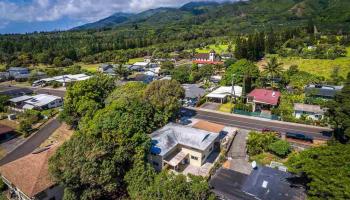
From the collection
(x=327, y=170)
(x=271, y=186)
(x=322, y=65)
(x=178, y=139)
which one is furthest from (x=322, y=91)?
(x=178, y=139)

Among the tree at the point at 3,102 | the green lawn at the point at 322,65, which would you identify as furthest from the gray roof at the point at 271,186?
the tree at the point at 3,102

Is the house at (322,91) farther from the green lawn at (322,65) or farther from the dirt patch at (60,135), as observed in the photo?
the dirt patch at (60,135)

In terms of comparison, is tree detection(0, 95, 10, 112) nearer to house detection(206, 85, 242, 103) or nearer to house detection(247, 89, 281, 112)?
house detection(206, 85, 242, 103)

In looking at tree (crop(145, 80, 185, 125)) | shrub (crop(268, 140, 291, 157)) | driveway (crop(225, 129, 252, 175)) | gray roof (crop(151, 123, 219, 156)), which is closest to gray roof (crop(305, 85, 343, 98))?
driveway (crop(225, 129, 252, 175))

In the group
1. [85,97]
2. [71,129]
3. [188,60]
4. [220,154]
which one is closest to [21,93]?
[71,129]

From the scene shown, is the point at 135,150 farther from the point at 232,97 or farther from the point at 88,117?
the point at 232,97

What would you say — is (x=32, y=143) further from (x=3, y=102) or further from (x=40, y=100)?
(x=3, y=102)
